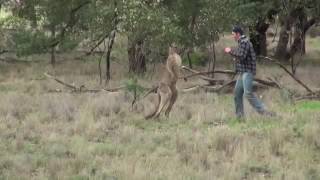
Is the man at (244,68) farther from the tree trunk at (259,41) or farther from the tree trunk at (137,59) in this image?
the tree trunk at (259,41)

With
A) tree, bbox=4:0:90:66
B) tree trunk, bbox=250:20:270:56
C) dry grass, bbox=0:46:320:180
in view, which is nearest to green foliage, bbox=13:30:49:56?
tree, bbox=4:0:90:66

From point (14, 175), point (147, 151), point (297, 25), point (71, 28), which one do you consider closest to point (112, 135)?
point (147, 151)

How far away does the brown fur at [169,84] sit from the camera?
11.7 metres

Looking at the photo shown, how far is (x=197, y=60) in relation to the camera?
24609 millimetres

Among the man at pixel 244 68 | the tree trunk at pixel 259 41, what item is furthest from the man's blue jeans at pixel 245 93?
the tree trunk at pixel 259 41

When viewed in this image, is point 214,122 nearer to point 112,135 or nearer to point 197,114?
point 197,114

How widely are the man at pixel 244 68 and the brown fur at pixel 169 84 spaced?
1.12 m

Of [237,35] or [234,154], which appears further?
[237,35]

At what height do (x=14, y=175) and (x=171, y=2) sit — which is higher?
(x=171, y=2)

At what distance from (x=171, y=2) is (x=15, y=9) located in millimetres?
6248

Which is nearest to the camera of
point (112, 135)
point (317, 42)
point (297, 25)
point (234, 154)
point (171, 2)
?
point (234, 154)

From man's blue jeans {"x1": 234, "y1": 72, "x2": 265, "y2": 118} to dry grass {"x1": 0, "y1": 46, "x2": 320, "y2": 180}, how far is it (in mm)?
289

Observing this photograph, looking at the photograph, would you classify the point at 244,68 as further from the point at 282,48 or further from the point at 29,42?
the point at 282,48

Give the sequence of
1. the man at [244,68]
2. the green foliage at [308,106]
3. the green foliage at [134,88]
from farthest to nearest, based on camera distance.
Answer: the green foliage at [134,88], the green foliage at [308,106], the man at [244,68]
